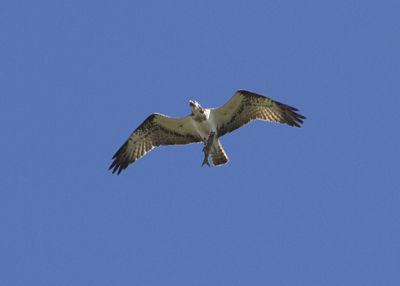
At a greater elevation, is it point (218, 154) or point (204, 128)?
point (204, 128)

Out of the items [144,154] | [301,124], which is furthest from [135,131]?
[301,124]

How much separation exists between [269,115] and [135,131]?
138 inches

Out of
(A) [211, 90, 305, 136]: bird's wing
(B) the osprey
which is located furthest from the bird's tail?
(A) [211, 90, 305, 136]: bird's wing

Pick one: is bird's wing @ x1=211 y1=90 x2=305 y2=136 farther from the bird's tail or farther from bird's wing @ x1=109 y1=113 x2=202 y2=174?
bird's wing @ x1=109 y1=113 x2=202 y2=174

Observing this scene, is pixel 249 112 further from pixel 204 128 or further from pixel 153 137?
pixel 153 137

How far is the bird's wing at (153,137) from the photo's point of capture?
86.1 ft

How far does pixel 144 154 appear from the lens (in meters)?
26.8

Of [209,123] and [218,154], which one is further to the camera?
[218,154]

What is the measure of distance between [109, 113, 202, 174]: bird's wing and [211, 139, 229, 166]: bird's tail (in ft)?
1.83

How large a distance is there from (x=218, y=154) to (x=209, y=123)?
86 centimetres

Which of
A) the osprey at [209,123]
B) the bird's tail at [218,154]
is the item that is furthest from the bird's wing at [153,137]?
the bird's tail at [218,154]

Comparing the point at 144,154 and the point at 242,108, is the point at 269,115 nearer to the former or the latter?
the point at 242,108

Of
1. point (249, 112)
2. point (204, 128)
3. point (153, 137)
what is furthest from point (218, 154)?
point (153, 137)

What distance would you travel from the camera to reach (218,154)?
85.3 ft
